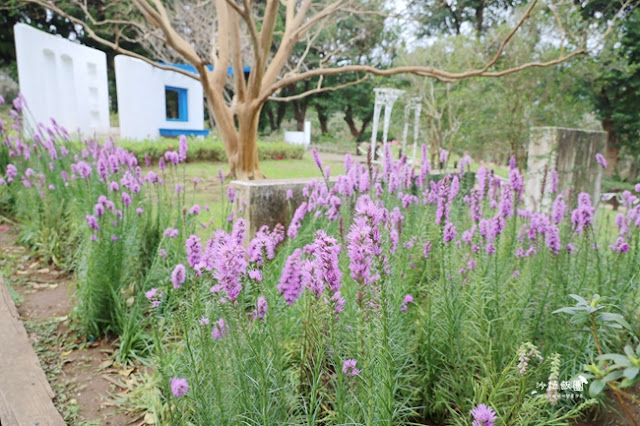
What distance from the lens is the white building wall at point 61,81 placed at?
10.6m

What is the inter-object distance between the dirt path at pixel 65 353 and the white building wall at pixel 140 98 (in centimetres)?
1031

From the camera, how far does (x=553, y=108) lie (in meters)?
9.24

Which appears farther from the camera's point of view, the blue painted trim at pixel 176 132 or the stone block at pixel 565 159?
the blue painted trim at pixel 176 132

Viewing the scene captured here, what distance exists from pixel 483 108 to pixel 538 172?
558cm

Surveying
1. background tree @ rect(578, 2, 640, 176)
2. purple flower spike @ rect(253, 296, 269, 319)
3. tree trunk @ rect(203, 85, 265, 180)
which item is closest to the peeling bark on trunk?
background tree @ rect(578, 2, 640, 176)

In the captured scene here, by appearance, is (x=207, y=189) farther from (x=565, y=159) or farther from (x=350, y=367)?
(x=350, y=367)

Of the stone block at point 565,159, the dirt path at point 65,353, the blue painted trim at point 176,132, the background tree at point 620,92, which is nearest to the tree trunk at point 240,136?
the dirt path at point 65,353

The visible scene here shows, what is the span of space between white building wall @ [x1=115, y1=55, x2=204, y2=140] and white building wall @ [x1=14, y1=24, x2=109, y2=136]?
2.07 feet

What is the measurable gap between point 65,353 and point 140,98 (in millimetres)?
12001

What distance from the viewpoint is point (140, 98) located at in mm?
12688

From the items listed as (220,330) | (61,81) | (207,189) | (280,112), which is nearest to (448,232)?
(220,330)

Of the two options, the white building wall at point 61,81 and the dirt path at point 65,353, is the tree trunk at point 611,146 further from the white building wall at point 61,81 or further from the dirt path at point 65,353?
the white building wall at point 61,81

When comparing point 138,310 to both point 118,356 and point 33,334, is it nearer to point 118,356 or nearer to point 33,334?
point 118,356

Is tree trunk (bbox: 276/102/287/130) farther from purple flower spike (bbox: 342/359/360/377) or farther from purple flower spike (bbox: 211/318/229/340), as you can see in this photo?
purple flower spike (bbox: 342/359/360/377)
